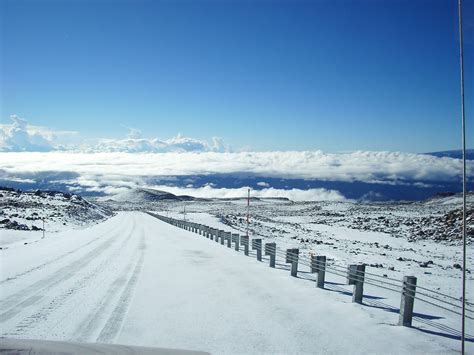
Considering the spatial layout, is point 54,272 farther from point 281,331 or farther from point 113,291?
point 281,331

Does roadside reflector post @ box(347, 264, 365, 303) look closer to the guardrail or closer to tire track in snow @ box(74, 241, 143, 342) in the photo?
the guardrail

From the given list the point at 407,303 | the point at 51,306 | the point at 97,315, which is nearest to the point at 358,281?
the point at 407,303

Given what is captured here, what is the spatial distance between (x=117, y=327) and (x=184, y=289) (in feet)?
13.1

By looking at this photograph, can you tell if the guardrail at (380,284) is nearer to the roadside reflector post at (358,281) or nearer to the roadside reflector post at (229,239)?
the roadside reflector post at (358,281)

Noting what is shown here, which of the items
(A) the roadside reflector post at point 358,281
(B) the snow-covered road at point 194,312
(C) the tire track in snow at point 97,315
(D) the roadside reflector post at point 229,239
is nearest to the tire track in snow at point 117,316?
(B) the snow-covered road at point 194,312

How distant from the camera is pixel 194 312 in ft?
29.5

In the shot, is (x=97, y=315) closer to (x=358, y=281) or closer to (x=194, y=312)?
(x=194, y=312)

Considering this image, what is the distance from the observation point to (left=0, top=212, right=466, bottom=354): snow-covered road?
701 centimetres

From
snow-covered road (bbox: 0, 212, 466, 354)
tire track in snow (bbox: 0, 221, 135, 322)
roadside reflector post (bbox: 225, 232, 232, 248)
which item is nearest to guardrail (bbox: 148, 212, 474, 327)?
snow-covered road (bbox: 0, 212, 466, 354)

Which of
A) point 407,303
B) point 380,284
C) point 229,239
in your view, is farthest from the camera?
point 229,239

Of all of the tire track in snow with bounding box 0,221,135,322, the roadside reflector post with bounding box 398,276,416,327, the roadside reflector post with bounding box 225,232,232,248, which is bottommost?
the roadside reflector post with bounding box 225,232,232,248

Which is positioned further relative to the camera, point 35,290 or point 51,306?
point 35,290

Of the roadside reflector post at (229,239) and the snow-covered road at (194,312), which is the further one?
the roadside reflector post at (229,239)

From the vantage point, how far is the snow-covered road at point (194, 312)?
7012 mm
